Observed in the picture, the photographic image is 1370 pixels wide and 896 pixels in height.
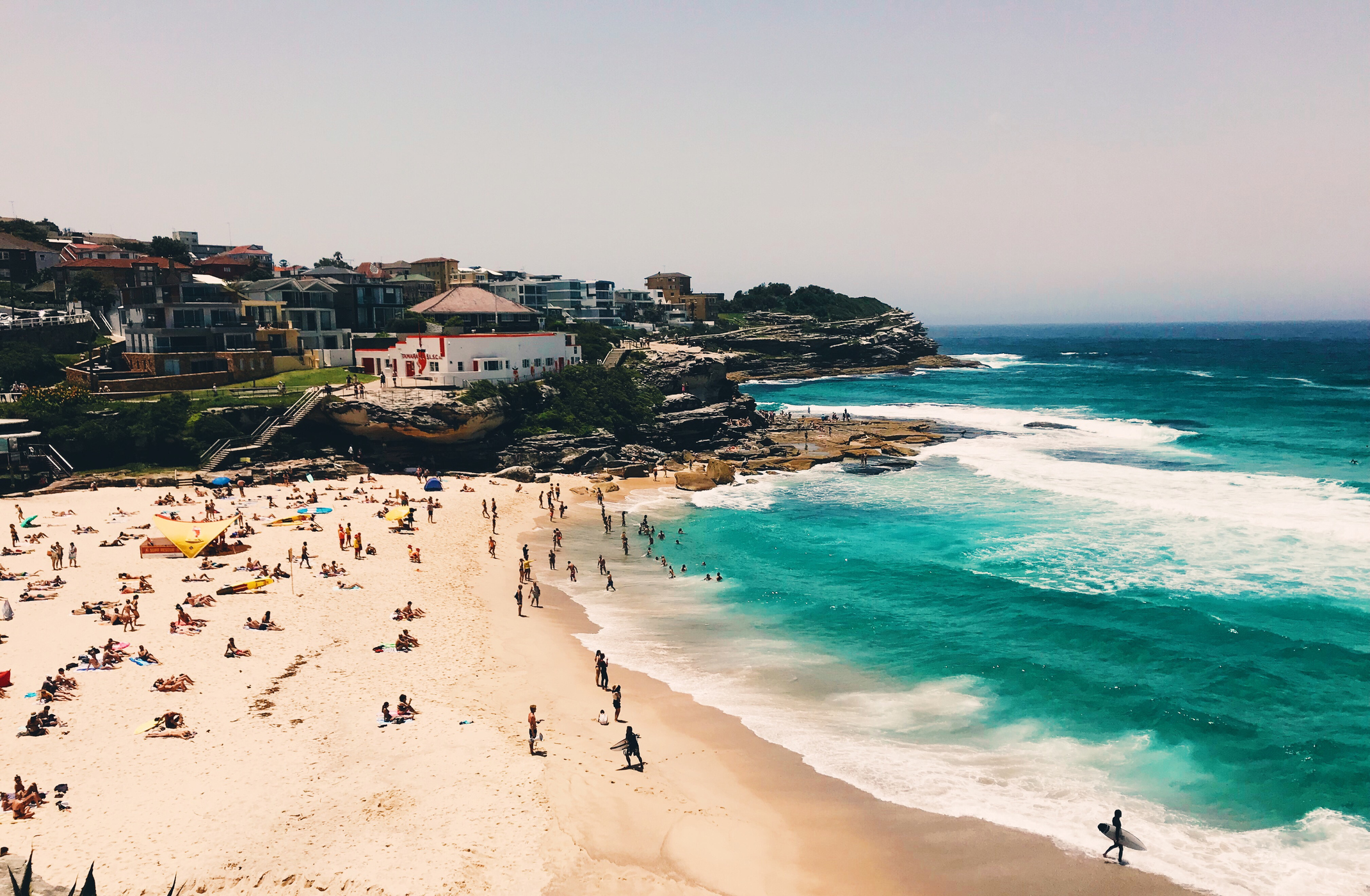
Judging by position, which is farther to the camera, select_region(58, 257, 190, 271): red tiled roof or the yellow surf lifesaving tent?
select_region(58, 257, 190, 271): red tiled roof

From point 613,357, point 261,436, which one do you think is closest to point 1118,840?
point 261,436

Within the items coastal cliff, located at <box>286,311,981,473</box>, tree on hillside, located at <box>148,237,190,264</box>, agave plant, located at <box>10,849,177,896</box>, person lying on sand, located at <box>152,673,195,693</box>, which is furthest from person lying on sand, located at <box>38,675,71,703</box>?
tree on hillside, located at <box>148,237,190,264</box>

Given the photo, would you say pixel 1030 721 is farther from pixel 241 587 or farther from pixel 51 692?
pixel 241 587

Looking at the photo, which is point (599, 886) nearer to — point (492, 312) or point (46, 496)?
point (46, 496)

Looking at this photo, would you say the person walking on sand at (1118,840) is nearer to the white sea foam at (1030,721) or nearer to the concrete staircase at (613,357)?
the white sea foam at (1030,721)

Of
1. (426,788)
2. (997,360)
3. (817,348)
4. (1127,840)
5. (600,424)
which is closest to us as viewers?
(1127,840)

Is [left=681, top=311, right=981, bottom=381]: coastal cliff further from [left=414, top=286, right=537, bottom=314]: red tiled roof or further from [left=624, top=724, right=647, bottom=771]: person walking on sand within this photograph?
[left=624, top=724, right=647, bottom=771]: person walking on sand
